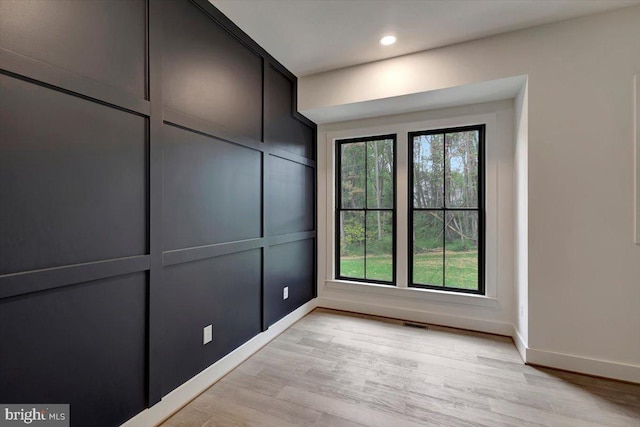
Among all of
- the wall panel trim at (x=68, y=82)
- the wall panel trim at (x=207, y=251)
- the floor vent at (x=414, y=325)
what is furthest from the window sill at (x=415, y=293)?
the wall panel trim at (x=68, y=82)

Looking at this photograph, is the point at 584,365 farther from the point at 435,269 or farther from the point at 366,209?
the point at 366,209

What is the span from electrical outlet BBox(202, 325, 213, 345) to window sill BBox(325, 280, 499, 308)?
Answer: 1.86m

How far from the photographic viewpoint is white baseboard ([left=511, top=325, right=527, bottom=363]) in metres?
2.41

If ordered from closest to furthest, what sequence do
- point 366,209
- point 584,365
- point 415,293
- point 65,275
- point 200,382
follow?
point 65,275 < point 200,382 < point 584,365 < point 415,293 < point 366,209

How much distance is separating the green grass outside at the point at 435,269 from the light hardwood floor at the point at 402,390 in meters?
0.67

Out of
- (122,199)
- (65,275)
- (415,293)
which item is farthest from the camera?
(415,293)

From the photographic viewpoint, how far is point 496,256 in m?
2.96

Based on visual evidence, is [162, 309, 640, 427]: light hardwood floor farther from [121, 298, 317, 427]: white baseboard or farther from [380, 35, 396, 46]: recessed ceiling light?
[380, 35, 396, 46]: recessed ceiling light

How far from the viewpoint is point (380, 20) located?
2.25 metres

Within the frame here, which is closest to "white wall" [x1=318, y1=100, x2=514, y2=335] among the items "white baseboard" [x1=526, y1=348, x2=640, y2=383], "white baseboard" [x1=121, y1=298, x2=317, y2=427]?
"white baseboard" [x1=526, y1=348, x2=640, y2=383]

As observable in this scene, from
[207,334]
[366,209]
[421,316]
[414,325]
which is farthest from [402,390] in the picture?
[366,209]

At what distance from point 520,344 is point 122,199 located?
3.29 meters

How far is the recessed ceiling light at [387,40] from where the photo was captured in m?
2.47

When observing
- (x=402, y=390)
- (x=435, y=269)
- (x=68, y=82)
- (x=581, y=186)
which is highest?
(x=68, y=82)
